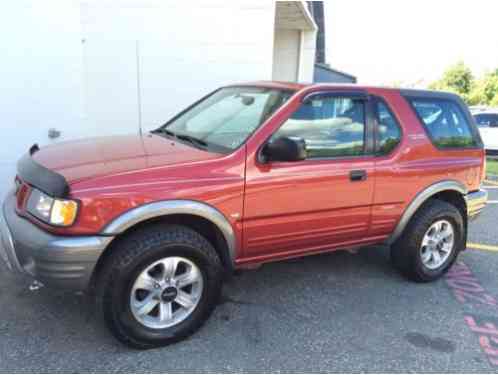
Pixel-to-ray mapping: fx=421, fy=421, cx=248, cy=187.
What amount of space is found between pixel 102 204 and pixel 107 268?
0.41 meters

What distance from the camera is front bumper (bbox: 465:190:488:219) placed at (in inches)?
162

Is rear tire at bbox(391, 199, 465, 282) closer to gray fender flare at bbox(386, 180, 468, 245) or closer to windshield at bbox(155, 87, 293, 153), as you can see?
gray fender flare at bbox(386, 180, 468, 245)

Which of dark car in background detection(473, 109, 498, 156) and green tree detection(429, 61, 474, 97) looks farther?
green tree detection(429, 61, 474, 97)

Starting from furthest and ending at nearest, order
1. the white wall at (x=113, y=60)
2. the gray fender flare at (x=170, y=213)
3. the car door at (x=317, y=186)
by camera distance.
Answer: the white wall at (x=113, y=60) → the car door at (x=317, y=186) → the gray fender flare at (x=170, y=213)

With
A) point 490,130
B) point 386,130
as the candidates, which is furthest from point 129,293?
point 490,130

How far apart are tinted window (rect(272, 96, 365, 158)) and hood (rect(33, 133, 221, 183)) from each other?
706 mm

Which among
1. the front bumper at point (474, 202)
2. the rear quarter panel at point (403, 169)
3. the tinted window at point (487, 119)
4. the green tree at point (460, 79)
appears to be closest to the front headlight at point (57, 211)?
the rear quarter panel at point (403, 169)

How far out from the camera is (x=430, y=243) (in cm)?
394

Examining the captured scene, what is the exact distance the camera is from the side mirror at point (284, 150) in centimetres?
284

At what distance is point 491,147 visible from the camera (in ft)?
47.0

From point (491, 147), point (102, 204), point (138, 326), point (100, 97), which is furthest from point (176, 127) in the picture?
point (491, 147)

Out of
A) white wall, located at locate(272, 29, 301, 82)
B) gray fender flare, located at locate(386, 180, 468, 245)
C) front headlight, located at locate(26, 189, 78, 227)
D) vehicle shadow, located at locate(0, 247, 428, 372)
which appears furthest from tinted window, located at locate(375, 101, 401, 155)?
white wall, located at locate(272, 29, 301, 82)

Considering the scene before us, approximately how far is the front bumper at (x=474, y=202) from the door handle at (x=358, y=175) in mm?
1389

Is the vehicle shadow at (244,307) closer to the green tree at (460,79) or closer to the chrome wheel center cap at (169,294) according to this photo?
the chrome wheel center cap at (169,294)
